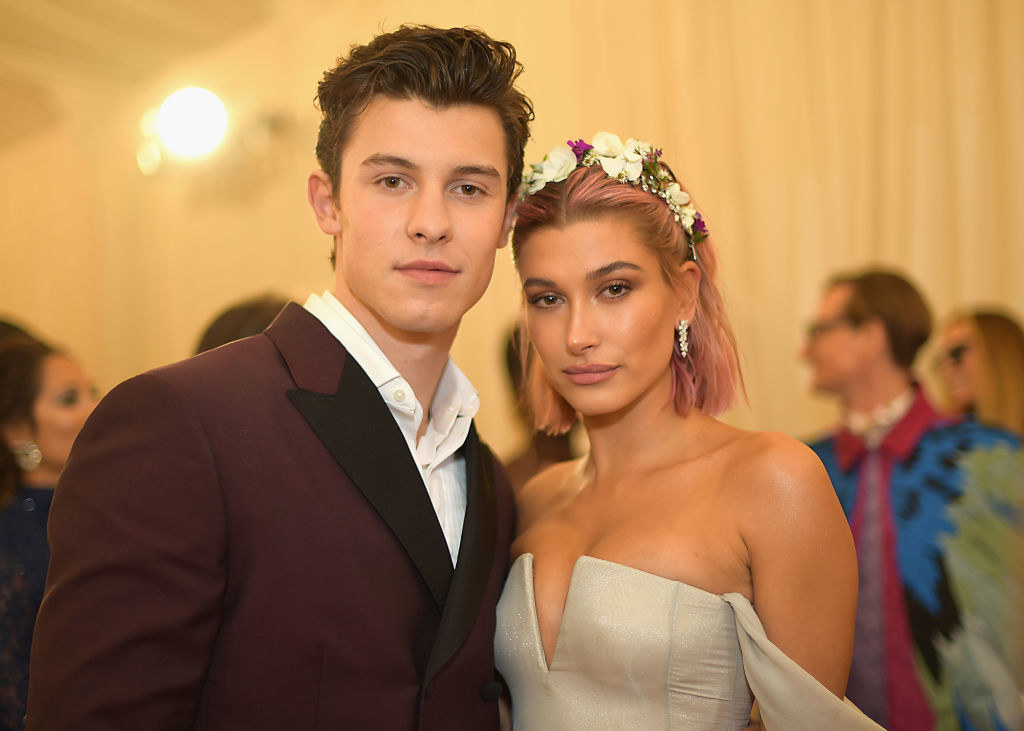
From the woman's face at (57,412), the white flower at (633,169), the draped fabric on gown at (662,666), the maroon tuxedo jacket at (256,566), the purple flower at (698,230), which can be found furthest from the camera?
the woman's face at (57,412)

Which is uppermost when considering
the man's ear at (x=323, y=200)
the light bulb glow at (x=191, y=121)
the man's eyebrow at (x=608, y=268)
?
the light bulb glow at (x=191, y=121)

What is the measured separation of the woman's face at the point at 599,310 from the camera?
1.93m

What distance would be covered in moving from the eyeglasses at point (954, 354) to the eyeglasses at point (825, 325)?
0.69 meters

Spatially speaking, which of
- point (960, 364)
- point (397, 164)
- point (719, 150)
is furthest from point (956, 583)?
point (719, 150)

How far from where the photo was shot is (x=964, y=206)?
4.27m

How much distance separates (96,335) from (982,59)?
5.27 metres

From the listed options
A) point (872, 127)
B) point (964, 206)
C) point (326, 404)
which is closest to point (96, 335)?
point (326, 404)

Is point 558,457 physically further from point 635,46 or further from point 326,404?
point 635,46

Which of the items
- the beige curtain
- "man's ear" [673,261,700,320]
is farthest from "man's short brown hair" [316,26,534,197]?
the beige curtain

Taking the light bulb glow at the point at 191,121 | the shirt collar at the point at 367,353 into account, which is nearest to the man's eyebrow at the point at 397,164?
the shirt collar at the point at 367,353

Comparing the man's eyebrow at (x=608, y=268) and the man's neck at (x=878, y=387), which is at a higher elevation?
the man's eyebrow at (x=608, y=268)

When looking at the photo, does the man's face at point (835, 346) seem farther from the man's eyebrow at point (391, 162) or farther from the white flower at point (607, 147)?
the man's eyebrow at point (391, 162)

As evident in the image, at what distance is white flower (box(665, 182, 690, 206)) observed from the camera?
206 cm

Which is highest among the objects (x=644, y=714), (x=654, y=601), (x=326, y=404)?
(x=326, y=404)
